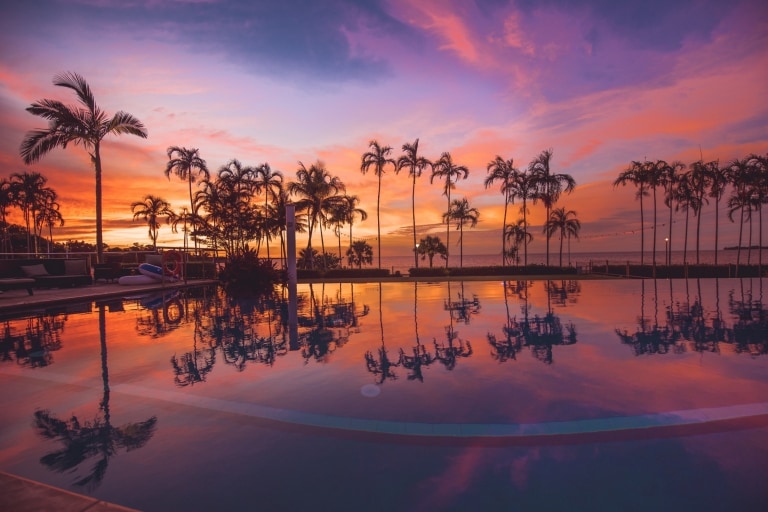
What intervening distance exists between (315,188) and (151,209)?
1220 inches

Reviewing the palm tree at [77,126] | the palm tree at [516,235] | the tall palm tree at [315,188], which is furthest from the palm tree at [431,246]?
the palm tree at [77,126]

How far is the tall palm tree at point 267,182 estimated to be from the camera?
3606 centimetres

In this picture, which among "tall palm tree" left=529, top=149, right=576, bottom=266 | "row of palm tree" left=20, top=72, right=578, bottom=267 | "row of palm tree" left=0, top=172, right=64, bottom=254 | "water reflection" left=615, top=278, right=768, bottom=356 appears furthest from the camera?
"row of palm tree" left=0, top=172, right=64, bottom=254

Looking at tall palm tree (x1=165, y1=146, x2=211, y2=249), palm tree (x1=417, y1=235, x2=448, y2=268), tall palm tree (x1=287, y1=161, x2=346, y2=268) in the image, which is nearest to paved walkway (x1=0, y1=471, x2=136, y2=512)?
tall palm tree (x1=287, y1=161, x2=346, y2=268)

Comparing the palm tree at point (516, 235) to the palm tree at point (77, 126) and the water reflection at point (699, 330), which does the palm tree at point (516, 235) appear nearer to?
the water reflection at point (699, 330)

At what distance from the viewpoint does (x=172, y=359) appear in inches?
250

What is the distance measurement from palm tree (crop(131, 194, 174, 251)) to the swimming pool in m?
48.1

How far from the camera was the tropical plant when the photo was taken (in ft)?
178

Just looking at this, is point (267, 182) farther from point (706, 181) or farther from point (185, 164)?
point (706, 181)

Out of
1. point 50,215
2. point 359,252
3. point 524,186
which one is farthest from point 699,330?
point 50,215

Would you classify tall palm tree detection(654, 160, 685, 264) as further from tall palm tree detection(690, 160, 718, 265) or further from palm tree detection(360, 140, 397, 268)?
palm tree detection(360, 140, 397, 268)

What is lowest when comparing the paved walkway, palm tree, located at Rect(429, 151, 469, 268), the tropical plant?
the paved walkway

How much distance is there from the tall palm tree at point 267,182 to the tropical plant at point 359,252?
1787 cm

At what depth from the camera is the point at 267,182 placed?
3644 centimetres
